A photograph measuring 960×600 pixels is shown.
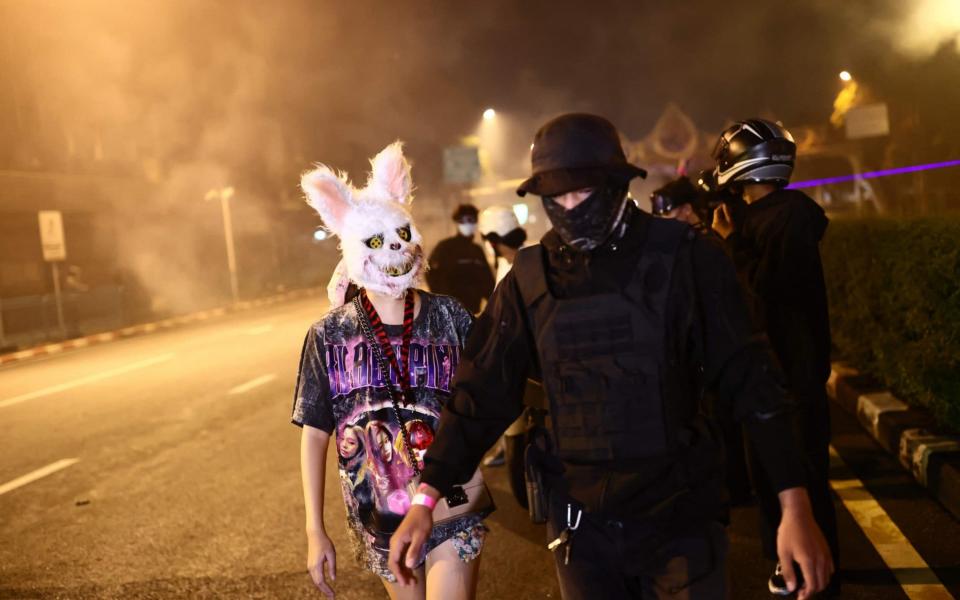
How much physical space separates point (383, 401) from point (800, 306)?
6.00 ft

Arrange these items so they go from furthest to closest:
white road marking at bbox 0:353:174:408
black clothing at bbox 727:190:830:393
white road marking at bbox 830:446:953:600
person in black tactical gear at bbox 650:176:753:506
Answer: white road marking at bbox 0:353:174:408 → person in black tactical gear at bbox 650:176:753:506 → white road marking at bbox 830:446:953:600 → black clothing at bbox 727:190:830:393

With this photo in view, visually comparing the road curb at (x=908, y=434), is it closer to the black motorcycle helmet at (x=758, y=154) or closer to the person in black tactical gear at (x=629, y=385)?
the black motorcycle helmet at (x=758, y=154)

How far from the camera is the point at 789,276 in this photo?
3.43 metres

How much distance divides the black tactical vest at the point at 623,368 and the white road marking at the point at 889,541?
2.16m

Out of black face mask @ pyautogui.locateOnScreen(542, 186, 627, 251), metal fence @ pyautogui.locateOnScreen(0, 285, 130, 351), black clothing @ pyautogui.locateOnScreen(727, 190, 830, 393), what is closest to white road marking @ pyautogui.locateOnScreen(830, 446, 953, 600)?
black clothing @ pyautogui.locateOnScreen(727, 190, 830, 393)

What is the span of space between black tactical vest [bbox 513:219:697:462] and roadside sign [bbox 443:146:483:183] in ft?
144

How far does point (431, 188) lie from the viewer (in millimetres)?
50375

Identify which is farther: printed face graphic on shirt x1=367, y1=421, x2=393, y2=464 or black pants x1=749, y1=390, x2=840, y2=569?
black pants x1=749, y1=390, x2=840, y2=569

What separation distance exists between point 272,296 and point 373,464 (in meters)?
26.6

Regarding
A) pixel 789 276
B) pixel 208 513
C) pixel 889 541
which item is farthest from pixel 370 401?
pixel 208 513

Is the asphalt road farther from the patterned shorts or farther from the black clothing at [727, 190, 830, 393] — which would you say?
the patterned shorts

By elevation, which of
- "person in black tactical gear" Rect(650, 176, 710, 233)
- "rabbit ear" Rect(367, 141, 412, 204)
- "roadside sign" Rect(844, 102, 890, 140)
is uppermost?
"roadside sign" Rect(844, 102, 890, 140)

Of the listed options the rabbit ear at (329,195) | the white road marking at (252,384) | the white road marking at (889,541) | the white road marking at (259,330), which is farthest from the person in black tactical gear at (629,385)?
the white road marking at (259,330)

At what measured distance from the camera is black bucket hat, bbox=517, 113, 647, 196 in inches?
79.4
